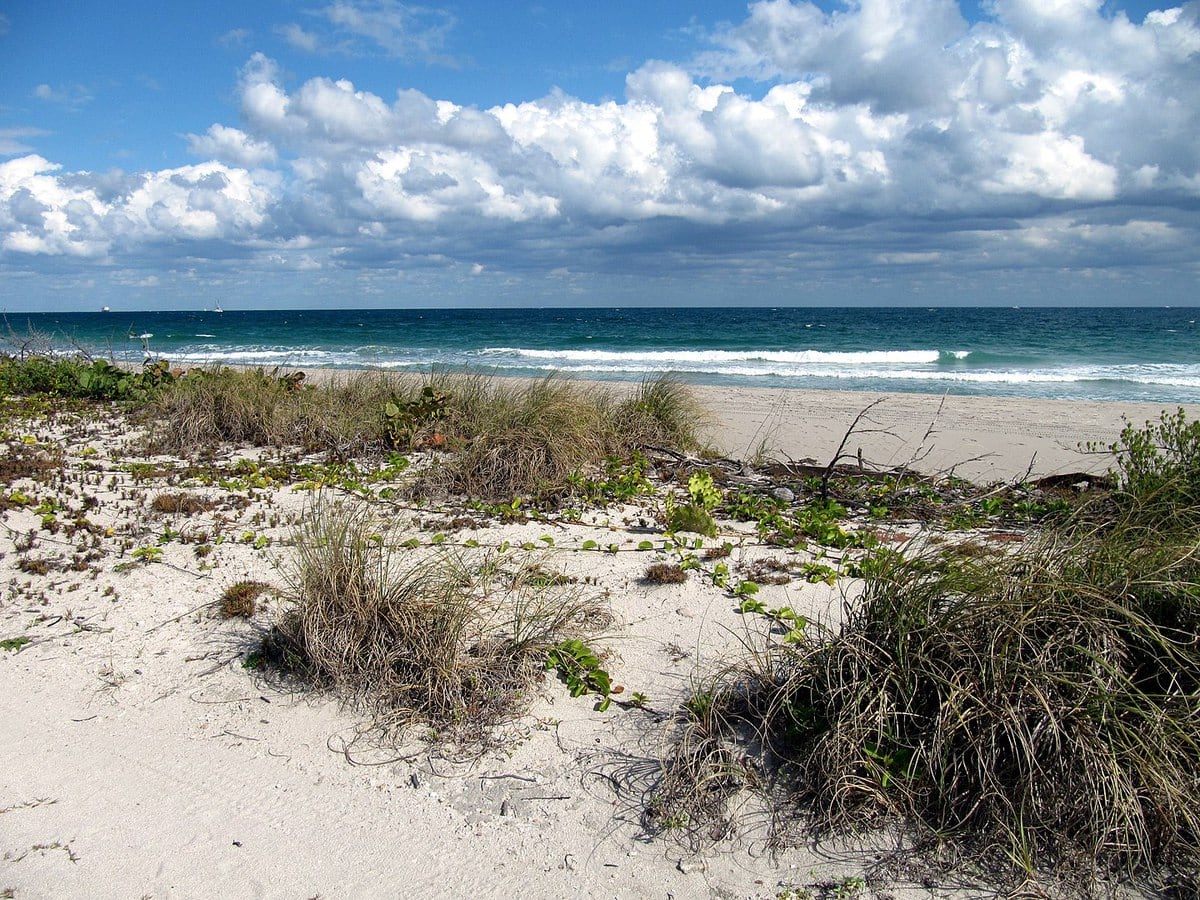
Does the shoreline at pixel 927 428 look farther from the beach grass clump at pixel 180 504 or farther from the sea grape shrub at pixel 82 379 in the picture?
the beach grass clump at pixel 180 504

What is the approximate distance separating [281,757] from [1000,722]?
8.91ft

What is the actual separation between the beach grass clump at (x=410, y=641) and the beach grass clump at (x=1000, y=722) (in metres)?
0.86

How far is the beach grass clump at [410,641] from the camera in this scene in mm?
3451

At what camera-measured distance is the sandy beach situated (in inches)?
106

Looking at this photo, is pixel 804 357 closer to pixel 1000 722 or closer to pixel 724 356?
pixel 724 356

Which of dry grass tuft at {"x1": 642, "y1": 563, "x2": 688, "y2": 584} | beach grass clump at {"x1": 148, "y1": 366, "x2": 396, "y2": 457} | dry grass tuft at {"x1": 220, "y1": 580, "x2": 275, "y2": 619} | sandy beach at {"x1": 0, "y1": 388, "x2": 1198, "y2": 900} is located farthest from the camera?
beach grass clump at {"x1": 148, "y1": 366, "x2": 396, "y2": 457}

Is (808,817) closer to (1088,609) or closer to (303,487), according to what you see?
(1088,609)

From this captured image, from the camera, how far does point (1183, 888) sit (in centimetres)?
250

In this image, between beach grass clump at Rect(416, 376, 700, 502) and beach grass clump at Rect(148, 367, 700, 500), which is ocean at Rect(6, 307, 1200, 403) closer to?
beach grass clump at Rect(148, 367, 700, 500)

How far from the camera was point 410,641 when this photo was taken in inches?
141

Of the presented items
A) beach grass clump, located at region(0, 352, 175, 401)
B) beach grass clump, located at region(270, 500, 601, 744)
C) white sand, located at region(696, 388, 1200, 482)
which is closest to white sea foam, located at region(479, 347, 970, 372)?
white sand, located at region(696, 388, 1200, 482)

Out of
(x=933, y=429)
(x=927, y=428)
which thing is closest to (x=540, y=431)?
(x=933, y=429)

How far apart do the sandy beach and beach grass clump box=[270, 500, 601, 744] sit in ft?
0.44

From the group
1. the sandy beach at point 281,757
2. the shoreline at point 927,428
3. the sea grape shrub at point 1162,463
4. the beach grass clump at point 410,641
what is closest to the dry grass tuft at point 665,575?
the sandy beach at point 281,757
